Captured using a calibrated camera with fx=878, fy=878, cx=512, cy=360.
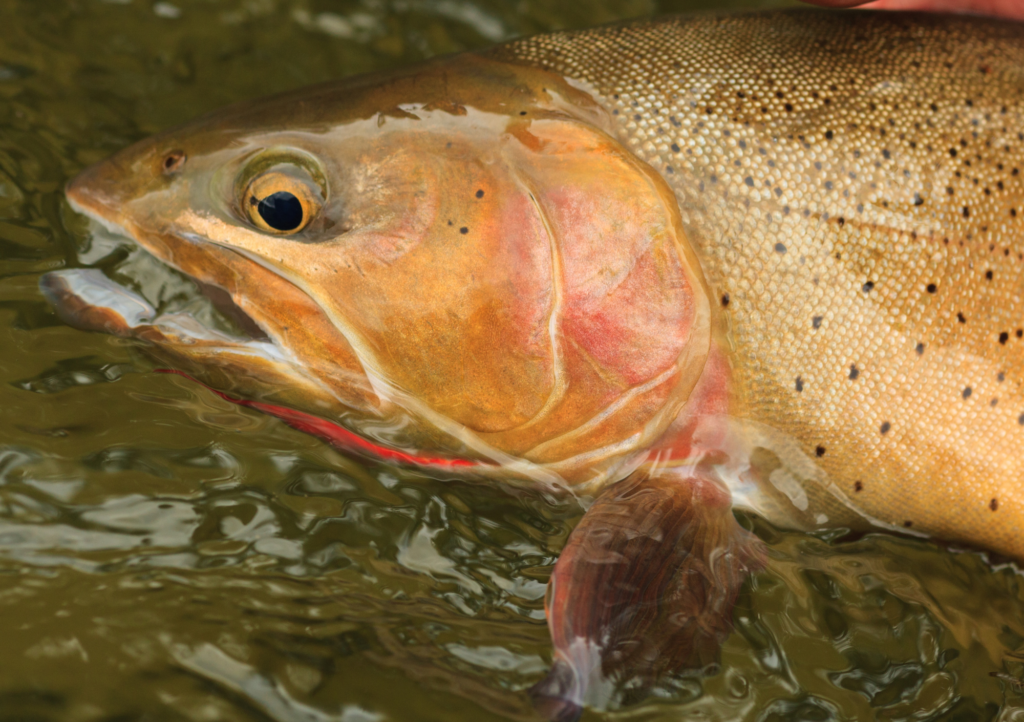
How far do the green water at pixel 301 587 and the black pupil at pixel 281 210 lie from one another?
20.2 inches

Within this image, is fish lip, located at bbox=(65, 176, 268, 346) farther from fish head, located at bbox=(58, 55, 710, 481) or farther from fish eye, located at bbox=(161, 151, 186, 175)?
A: fish eye, located at bbox=(161, 151, 186, 175)

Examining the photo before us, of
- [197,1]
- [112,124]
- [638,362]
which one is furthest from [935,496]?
[197,1]

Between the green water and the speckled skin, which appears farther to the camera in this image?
the speckled skin

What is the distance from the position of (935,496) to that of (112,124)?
10.7 ft

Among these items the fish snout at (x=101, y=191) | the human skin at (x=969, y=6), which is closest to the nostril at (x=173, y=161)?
the fish snout at (x=101, y=191)

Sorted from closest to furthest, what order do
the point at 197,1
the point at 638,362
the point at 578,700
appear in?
the point at 578,700
the point at 638,362
the point at 197,1

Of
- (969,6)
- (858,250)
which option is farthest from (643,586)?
(969,6)

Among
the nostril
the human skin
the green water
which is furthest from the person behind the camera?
the human skin

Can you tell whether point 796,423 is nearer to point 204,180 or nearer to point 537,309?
point 537,309

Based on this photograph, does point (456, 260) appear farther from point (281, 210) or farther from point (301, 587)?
point (301, 587)

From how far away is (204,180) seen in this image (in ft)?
7.25

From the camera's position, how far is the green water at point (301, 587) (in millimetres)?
1711

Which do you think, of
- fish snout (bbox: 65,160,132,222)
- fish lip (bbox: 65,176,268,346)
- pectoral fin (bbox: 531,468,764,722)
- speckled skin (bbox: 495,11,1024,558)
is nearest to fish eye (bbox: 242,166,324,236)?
fish lip (bbox: 65,176,268,346)

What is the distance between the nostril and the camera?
7.38 ft
